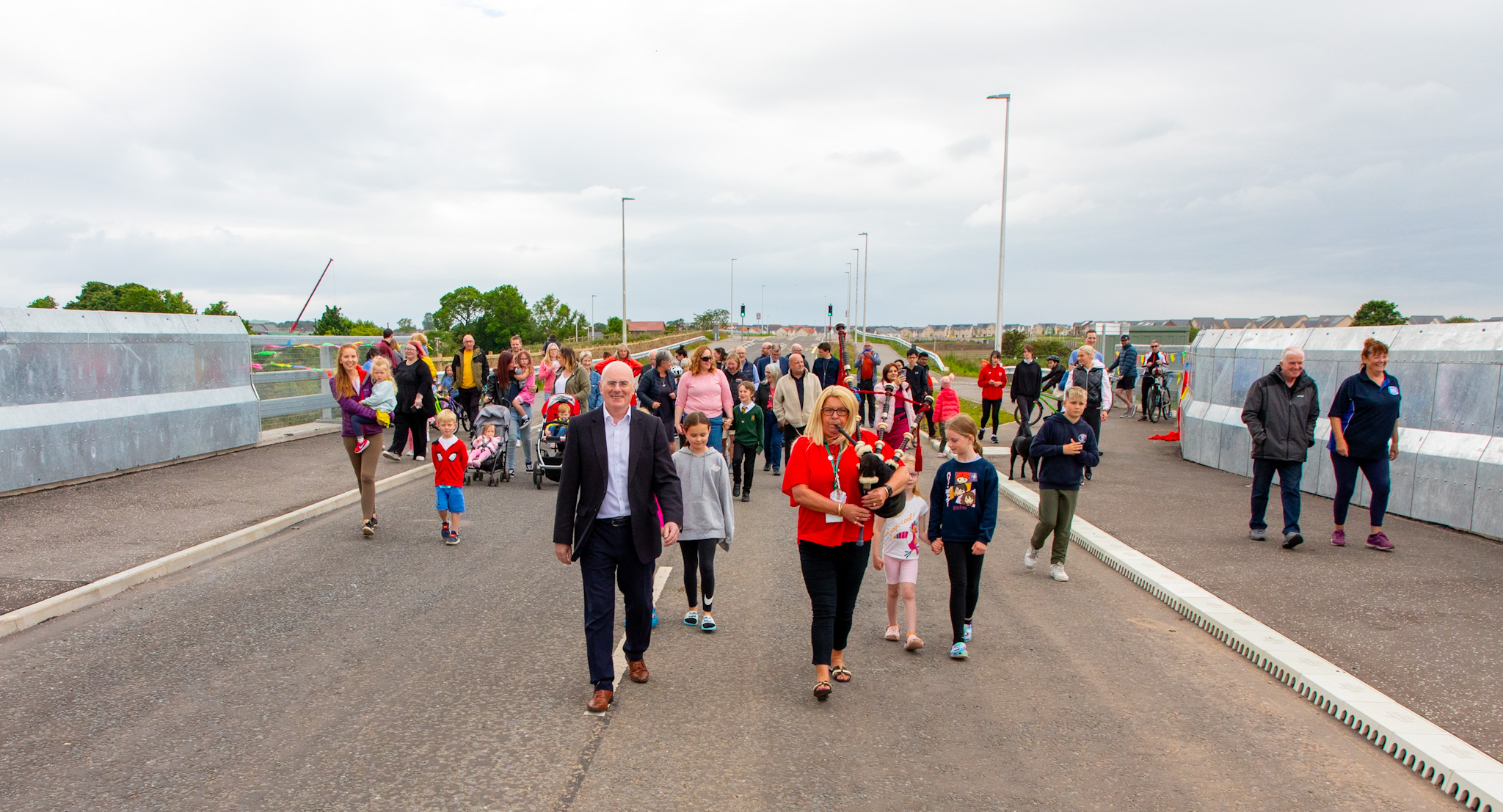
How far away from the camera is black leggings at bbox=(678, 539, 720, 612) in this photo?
6091 mm

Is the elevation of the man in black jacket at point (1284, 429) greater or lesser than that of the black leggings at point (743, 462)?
greater

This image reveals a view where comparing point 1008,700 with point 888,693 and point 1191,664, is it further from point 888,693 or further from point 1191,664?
point 1191,664

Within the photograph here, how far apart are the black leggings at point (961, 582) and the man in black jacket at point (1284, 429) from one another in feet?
14.2

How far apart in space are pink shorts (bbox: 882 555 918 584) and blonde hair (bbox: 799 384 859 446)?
1.21 metres

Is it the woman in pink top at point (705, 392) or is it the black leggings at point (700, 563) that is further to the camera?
the woman in pink top at point (705, 392)

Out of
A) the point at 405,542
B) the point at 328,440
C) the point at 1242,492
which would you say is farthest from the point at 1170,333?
the point at 405,542

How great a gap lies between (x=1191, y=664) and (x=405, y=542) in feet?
22.0

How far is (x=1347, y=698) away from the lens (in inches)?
191

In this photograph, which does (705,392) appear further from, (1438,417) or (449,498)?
(1438,417)

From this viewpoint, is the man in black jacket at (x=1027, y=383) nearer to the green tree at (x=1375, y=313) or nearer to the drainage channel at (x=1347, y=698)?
the drainage channel at (x=1347, y=698)

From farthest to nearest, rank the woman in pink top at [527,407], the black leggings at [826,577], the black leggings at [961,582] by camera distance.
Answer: the woman in pink top at [527,407]
the black leggings at [961,582]
the black leggings at [826,577]

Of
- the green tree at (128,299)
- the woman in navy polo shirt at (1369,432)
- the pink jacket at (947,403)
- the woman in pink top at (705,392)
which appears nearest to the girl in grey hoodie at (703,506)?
the woman in pink top at (705,392)

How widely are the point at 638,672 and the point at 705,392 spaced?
A: 591cm

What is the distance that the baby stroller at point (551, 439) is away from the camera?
12.2m
